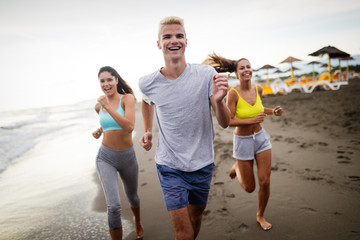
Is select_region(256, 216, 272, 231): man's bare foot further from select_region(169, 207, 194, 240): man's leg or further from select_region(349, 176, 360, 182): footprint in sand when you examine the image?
select_region(349, 176, 360, 182): footprint in sand

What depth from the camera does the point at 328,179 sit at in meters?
3.72

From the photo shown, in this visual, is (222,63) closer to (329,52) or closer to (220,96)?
(220,96)

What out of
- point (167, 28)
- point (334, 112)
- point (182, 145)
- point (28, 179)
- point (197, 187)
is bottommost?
point (28, 179)

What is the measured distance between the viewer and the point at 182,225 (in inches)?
71.1

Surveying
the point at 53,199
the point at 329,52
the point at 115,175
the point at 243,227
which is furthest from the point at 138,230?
the point at 329,52

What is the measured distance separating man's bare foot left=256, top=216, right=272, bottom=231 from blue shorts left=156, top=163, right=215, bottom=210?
3.77ft

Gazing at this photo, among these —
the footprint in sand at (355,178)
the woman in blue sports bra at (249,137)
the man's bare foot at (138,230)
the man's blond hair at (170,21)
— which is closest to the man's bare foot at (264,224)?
the woman in blue sports bra at (249,137)

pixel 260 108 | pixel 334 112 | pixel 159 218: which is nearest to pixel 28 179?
pixel 159 218

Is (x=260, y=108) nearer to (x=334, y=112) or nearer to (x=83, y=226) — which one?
(x=83, y=226)

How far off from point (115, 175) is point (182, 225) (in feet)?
3.82

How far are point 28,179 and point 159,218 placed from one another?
15.0 ft

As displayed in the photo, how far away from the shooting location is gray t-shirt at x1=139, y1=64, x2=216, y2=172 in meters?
1.97

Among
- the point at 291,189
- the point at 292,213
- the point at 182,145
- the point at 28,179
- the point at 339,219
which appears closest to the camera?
the point at 182,145

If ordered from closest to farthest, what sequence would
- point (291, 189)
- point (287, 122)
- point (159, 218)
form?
point (159, 218) → point (291, 189) → point (287, 122)
